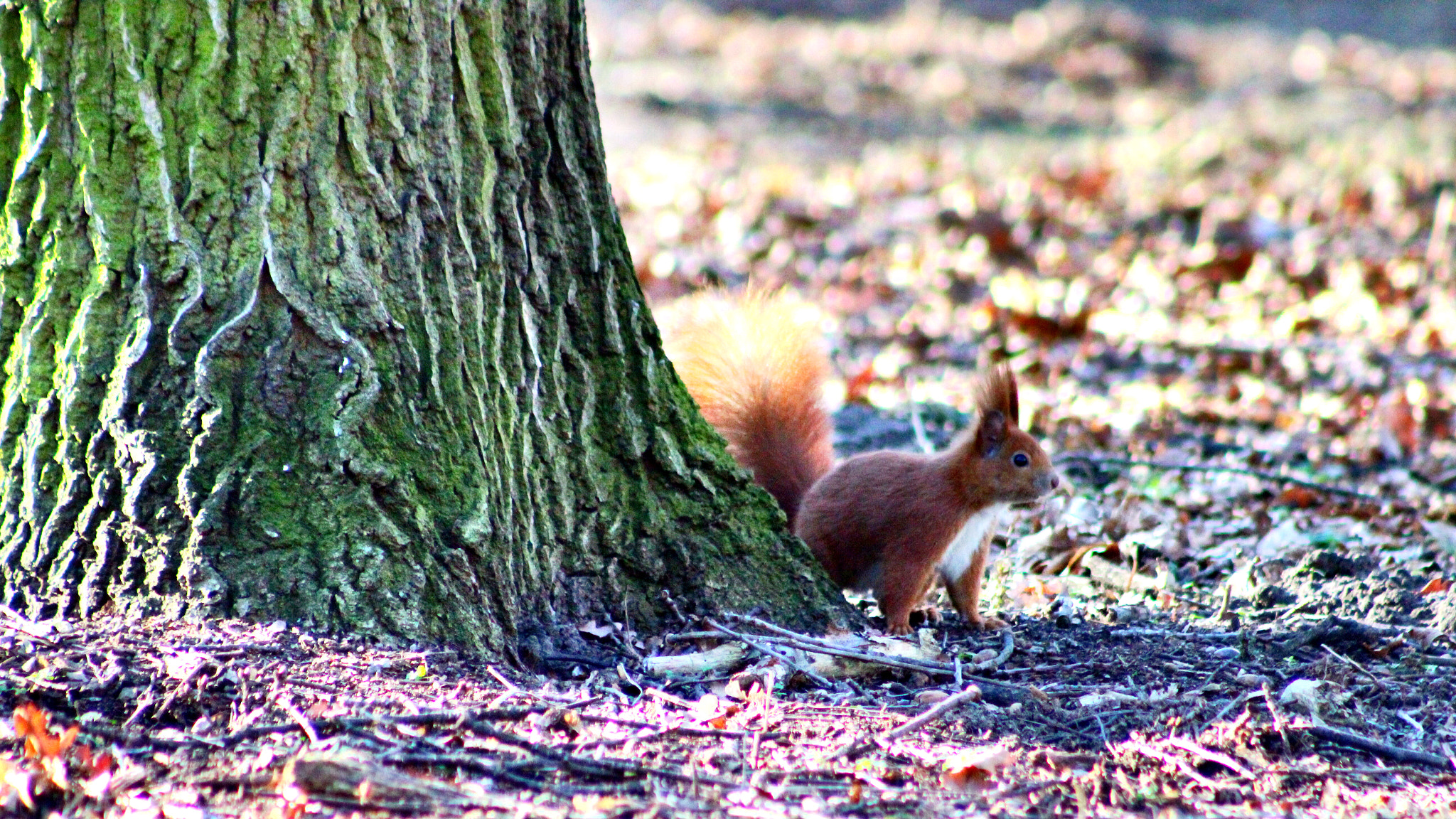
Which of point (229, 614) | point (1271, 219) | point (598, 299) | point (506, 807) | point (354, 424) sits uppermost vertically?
point (1271, 219)

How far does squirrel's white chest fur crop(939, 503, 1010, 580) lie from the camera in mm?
3619

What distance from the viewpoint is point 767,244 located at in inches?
320

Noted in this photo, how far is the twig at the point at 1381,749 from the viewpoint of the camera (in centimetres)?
244

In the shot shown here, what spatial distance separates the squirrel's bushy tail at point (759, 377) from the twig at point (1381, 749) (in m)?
1.60

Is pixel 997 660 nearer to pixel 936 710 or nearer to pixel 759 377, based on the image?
pixel 936 710

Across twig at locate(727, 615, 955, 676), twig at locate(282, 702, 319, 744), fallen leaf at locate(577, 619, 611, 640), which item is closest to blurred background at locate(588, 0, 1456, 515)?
twig at locate(727, 615, 955, 676)

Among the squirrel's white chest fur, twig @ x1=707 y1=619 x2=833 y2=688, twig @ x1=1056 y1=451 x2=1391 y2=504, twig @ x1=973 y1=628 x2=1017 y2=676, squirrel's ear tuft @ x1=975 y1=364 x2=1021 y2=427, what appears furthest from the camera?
twig @ x1=1056 y1=451 x2=1391 y2=504

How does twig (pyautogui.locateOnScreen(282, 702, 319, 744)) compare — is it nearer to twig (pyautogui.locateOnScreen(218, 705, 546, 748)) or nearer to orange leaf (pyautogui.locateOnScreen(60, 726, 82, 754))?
twig (pyautogui.locateOnScreen(218, 705, 546, 748))

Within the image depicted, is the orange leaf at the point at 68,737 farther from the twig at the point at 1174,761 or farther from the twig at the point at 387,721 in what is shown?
the twig at the point at 1174,761

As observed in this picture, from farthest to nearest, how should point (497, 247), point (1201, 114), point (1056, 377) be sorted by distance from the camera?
1. point (1201, 114)
2. point (1056, 377)
3. point (497, 247)

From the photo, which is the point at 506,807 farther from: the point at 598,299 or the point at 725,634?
the point at 598,299

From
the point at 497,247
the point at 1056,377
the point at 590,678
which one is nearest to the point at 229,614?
the point at 590,678

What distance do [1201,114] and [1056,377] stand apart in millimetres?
6512

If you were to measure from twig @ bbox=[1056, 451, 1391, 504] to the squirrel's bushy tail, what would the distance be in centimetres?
132
